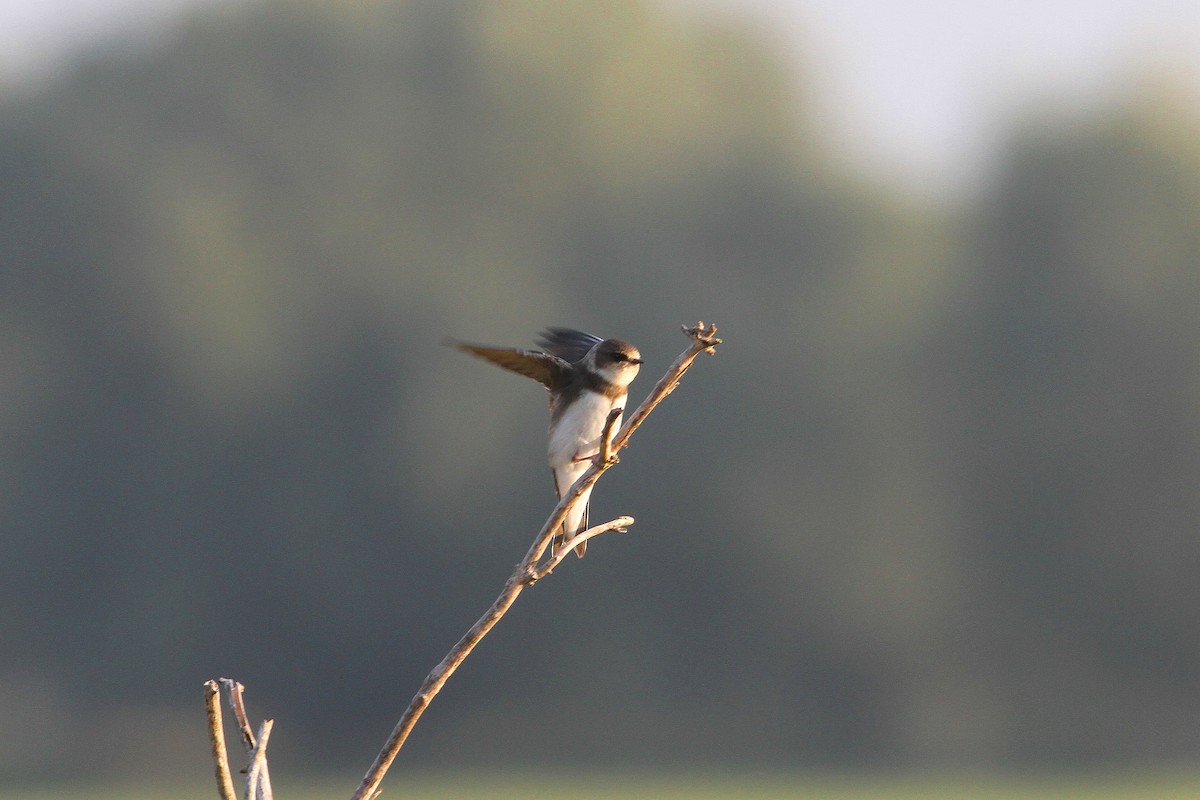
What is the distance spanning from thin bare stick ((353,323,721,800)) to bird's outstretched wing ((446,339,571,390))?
185cm

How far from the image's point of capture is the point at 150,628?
47125 millimetres

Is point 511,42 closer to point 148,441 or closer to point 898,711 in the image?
point 148,441

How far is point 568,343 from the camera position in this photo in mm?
7125

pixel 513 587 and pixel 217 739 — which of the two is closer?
pixel 217 739

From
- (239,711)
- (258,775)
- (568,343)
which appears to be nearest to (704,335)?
(239,711)

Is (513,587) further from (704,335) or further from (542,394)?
(542,394)

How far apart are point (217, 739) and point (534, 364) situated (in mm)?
3632

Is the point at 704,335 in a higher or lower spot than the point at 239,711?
higher

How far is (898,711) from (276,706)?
59.8 ft

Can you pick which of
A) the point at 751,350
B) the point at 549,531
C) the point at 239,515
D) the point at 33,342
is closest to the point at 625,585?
the point at 751,350

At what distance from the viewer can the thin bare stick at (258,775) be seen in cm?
237

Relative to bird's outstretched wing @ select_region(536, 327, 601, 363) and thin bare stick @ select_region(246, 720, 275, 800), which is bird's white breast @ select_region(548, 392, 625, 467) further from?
thin bare stick @ select_region(246, 720, 275, 800)

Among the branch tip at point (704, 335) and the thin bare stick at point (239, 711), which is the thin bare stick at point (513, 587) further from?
the thin bare stick at point (239, 711)

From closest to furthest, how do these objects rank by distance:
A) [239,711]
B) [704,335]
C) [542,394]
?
[239,711] → [704,335] → [542,394]
